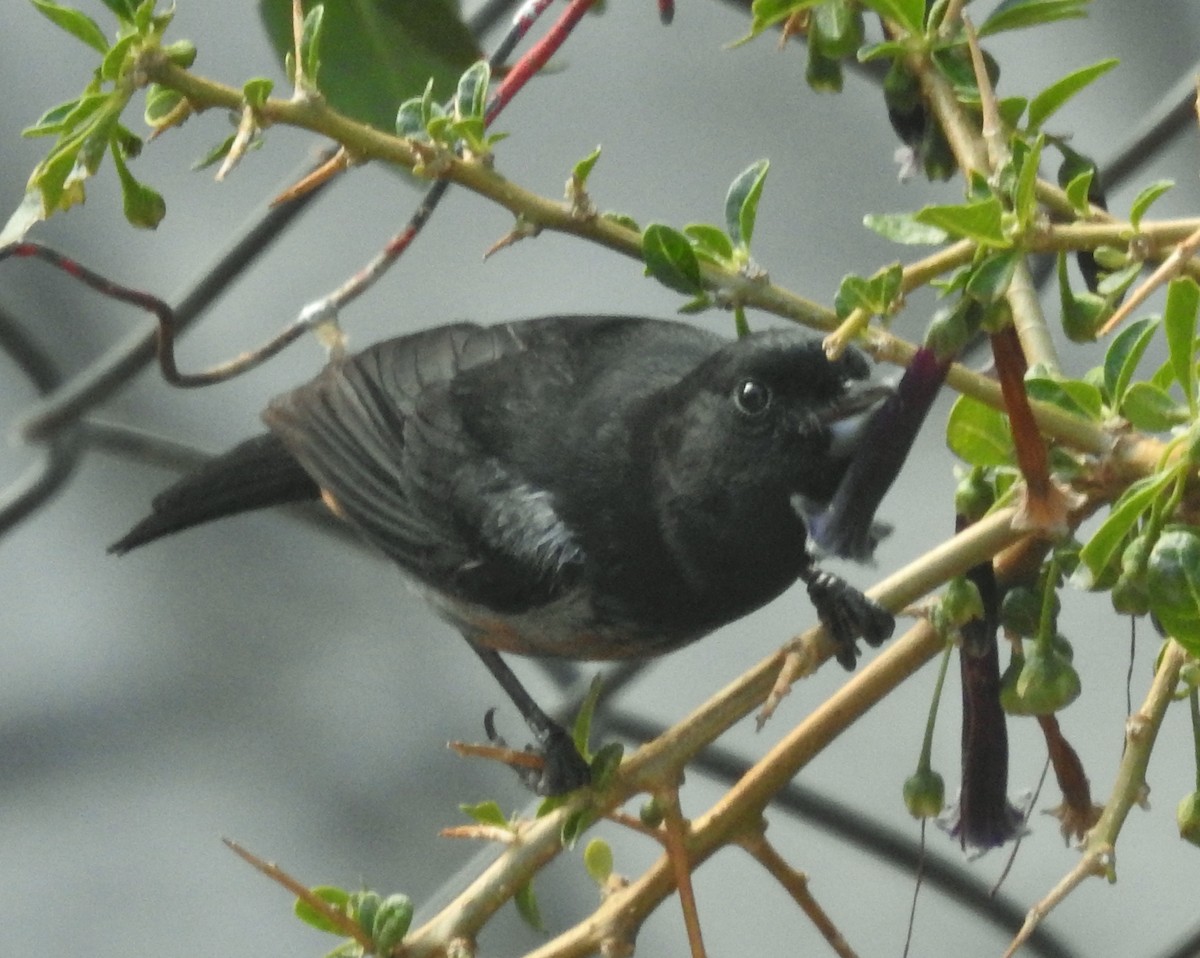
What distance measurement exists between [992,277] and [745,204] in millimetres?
130

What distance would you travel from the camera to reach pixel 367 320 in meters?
2.16

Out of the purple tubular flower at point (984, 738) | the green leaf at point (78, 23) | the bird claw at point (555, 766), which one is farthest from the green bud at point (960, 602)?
the green leaf at point (78, 23)

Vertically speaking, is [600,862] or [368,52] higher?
[368,52]

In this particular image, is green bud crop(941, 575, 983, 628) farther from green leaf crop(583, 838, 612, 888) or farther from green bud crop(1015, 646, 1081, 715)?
green leaf crop(583, 838, 612, 888)

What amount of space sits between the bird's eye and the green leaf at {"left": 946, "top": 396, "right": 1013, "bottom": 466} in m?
0.32

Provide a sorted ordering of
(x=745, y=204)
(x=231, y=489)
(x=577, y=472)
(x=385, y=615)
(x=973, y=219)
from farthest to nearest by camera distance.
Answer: (x=385, y=615) < (x=231, y=489) < (x=577, y=472) < (x=745, y=204) < (x=973, y=219)

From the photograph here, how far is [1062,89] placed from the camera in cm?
67

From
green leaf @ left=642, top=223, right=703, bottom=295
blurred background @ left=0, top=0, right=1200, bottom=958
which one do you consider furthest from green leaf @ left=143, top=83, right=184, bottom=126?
blurred background @ left=0, top=0, right=1200, bottom=958

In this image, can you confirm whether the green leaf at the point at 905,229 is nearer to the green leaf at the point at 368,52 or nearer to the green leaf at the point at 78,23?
the green leaf at the point at 78,23

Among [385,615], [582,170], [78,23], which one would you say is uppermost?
[385,615]

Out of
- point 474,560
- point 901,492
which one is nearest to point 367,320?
point 901,492

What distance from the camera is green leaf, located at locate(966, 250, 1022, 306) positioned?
0.50 metres

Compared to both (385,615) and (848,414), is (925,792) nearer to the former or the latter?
(848,414)

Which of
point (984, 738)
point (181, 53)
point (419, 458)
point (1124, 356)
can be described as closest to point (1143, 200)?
point (1124, 356)
